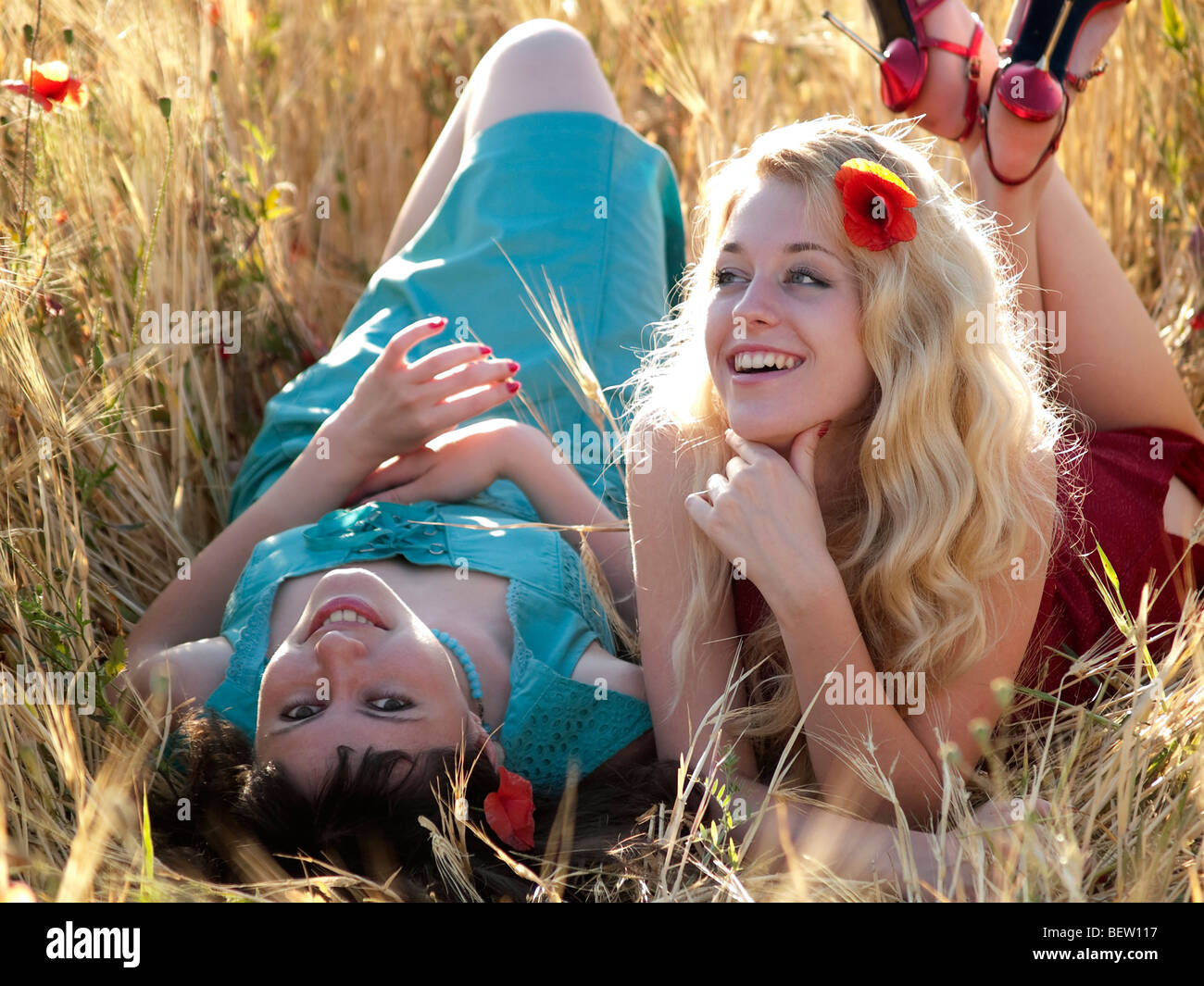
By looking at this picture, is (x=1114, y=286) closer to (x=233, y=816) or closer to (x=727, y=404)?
(x=727, y=404)

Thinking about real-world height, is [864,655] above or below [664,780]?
above

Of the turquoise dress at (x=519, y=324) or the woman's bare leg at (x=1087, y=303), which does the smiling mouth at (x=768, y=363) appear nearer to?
the turquoise dress at (x=519, y=324)

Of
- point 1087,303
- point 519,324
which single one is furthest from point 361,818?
point 1087,303

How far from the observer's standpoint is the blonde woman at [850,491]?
1723 mm

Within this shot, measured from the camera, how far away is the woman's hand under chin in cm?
171

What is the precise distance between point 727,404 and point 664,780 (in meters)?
0.60

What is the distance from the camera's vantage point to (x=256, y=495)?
8.38 ft

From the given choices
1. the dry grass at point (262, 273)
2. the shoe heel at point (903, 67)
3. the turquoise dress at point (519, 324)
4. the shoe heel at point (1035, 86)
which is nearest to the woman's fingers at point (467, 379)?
the turquoise dress at point (519, 324)

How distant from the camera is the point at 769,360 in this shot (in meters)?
1.74

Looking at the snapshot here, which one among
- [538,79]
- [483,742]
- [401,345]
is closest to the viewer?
[483,742]

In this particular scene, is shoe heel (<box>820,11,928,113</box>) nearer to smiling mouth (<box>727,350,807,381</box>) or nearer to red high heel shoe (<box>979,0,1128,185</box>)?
red high heel shoe (<box>979,0,1128,185</box>)

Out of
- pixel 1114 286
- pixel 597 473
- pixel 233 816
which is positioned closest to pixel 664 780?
pixel 233 816

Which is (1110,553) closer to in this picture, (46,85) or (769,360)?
(769,360)

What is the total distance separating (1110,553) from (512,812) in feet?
3.75
